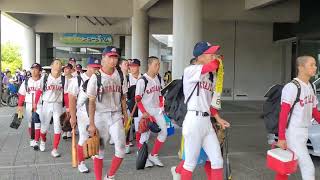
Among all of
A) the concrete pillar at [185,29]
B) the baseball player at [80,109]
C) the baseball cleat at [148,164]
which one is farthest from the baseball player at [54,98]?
the concrete pillar at [185,29]

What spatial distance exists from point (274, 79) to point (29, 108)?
59.4ft

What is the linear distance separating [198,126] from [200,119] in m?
0.08

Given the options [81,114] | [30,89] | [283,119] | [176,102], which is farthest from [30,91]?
[283,119]

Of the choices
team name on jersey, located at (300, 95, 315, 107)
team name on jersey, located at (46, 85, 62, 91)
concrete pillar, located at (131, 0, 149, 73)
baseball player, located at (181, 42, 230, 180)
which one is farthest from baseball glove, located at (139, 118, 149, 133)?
concrete pillar, located at (131, 0, 149, 73)

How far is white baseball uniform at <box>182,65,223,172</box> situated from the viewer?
4.70 meters

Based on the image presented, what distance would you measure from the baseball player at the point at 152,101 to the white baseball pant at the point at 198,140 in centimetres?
220

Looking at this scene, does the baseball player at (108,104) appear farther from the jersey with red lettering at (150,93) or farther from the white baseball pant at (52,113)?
the white baseball pant at (52,113)

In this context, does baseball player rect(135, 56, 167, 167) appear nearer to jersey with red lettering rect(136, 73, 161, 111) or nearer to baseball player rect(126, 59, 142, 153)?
jersey with red lettering rect(136, 73, 161, 111)

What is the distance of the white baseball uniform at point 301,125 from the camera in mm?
4738

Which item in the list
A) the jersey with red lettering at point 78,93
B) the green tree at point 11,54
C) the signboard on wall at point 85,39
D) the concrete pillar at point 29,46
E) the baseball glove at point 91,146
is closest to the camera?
the baseball glove at point 91,146

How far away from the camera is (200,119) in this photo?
471 centimetres

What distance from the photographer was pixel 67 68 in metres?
9.51

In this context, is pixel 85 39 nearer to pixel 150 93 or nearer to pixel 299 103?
pixel 150 93

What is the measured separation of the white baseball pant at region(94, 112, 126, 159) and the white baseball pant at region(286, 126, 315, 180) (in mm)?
2096
